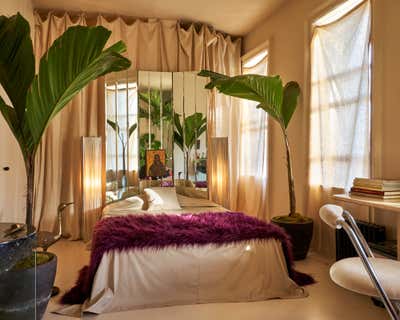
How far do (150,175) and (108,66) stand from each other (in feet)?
8.81

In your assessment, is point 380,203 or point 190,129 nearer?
point 380,203

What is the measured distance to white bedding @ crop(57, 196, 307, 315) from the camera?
237cm

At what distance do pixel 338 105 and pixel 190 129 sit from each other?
6.67 ft

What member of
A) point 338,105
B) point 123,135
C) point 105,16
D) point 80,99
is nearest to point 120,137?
point 123,135

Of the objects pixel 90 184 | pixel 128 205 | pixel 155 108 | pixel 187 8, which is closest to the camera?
pixel 128 205

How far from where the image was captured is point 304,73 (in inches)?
148

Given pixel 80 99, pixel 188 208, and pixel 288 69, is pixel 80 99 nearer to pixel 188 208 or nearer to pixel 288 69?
pixel 188 208

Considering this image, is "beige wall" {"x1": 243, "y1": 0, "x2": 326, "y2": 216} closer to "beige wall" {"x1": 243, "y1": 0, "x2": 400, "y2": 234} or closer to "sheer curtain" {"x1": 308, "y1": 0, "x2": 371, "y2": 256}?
"beige wall" {"x1": 243, "y1": 0, "x2": 400, "y2": 234}

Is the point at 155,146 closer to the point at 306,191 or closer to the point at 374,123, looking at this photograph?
the point at 306,191

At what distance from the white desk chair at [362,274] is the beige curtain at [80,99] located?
3.41m

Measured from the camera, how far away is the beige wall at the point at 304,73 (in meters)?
2.65

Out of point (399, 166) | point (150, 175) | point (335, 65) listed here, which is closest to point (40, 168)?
point (150, 175)

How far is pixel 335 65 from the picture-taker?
3.31m

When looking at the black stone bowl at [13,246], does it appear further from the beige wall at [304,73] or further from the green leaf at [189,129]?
the green leaf at [189,129]
